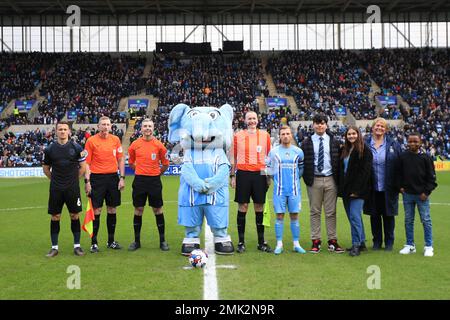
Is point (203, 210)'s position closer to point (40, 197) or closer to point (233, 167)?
point (233, 167)

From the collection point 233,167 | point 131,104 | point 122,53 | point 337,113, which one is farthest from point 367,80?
point 233,167

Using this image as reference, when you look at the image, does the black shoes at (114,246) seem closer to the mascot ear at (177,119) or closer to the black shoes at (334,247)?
the mascot ear at (177,119)

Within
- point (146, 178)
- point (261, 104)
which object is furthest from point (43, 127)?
point (146, 178)

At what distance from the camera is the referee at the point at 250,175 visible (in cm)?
724

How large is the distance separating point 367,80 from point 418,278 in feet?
119

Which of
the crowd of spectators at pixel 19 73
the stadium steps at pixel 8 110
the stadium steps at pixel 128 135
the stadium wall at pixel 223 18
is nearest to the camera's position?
the stadium steps at pixel 128 135

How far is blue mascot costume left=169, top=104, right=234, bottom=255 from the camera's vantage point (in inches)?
271

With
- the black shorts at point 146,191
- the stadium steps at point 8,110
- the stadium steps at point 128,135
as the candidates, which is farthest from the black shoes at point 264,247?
the stadium steps at point 8,110

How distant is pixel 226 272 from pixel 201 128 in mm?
2117

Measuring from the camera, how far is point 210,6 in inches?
1613

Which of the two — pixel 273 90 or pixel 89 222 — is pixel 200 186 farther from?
pixel 273 90

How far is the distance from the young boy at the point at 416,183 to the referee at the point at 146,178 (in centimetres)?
363

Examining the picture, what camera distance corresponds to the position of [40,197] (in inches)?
612

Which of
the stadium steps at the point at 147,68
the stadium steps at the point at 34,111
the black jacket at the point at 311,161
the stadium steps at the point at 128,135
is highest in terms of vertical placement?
the stadium steps at the point at 147,68
